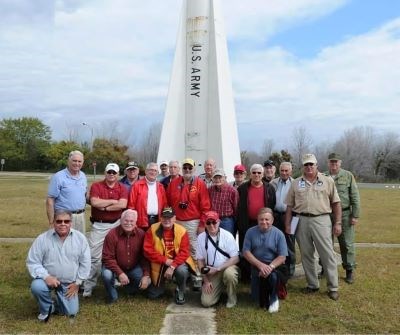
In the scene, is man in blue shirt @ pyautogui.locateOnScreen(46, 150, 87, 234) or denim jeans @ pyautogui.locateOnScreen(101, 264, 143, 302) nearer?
denim jeans @ pyautogui.locateOnScreen(101, 264, 143, 302)

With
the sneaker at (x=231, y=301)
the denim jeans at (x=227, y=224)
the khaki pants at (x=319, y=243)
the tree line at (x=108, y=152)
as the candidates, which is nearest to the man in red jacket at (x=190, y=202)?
the denim jeans at (x=227, y=224)

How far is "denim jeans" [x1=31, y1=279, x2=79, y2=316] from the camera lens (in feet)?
14.5

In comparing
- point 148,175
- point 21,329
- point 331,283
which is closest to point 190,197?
point 148,175

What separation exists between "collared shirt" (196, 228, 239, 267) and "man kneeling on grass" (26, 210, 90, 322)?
4.30ft

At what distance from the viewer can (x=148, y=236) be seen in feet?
17.3

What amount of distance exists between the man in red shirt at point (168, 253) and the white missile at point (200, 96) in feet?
10.5

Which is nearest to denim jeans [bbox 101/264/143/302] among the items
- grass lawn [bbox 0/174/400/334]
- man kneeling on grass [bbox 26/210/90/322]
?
grass lawn [bbox 0/174/400/334]

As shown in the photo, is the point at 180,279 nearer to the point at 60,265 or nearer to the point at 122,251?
the point at 122,251

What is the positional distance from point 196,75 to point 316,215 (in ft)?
13.5

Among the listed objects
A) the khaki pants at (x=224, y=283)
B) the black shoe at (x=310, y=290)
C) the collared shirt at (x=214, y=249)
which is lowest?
the black shoe at (x=310, y=290)

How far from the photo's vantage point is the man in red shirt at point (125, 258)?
509cm

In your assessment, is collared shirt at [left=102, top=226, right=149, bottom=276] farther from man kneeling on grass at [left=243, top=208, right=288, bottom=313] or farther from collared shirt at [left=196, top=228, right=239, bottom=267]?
man kneeling on grass at [left=243, top=208, right=288, bottom=313]

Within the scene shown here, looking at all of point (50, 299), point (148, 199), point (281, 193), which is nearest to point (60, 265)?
point (50, 299)

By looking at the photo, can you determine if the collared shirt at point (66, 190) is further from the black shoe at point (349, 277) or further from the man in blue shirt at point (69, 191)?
the black shoe at point (349, 277)
